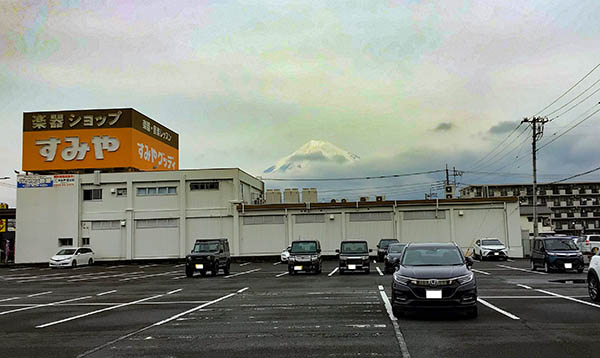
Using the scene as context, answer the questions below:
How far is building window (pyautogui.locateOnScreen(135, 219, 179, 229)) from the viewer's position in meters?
47.6

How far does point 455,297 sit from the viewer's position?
442 inches

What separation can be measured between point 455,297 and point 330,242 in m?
35.7

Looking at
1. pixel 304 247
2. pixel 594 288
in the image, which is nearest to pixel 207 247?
pixel 304 247

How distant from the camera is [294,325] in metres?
11.3

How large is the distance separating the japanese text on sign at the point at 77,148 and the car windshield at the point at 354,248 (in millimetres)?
28793

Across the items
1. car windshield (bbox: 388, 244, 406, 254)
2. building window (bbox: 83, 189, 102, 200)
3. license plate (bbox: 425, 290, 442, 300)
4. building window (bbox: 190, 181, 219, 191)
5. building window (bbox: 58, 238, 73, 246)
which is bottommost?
license plate (bbox: 425, 290, 442, 300)

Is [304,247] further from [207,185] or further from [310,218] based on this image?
[207,185]

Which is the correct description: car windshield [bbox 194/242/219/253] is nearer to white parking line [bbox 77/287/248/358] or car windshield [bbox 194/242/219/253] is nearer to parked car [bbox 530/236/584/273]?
white parking line [bbox 77/287/248/358]

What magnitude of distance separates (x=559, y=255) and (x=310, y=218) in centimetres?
2404

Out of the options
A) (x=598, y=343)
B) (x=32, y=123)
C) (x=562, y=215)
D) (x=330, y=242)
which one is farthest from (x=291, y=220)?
(x=562, y=215)

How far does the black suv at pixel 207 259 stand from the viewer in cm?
2811

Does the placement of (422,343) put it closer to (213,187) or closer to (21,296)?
(21,296)

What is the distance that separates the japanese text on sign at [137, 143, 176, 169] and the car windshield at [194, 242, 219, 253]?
24.9 meters

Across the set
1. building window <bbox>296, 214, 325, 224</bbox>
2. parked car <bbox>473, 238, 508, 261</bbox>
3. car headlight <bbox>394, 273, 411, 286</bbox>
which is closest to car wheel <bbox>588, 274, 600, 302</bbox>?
car headlight <bbox>394, 273, 411, 286</bbox>
